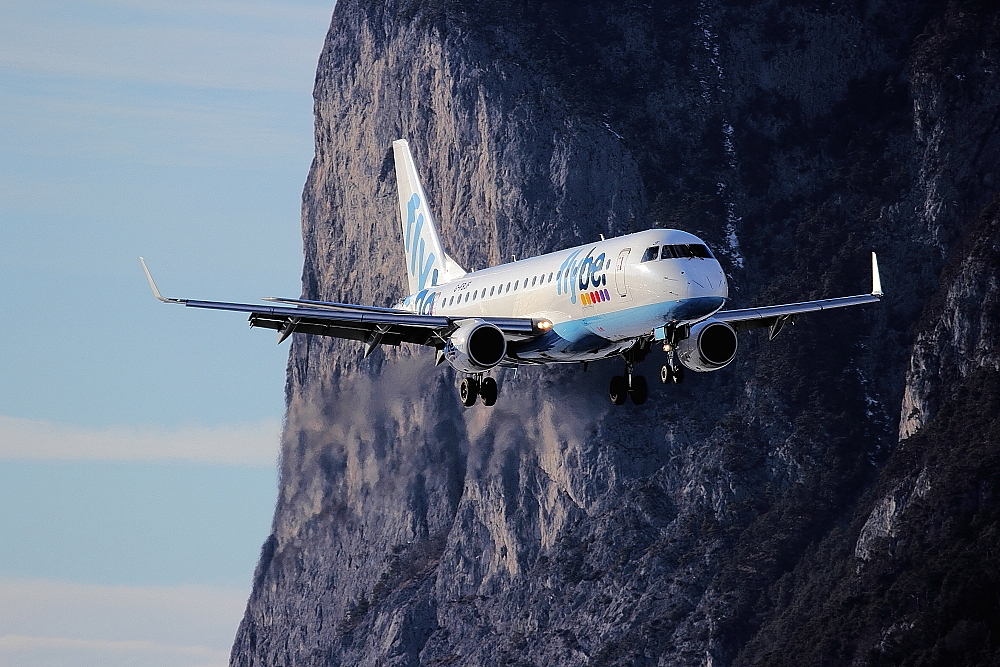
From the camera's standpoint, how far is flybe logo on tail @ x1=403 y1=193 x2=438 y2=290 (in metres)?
93.5

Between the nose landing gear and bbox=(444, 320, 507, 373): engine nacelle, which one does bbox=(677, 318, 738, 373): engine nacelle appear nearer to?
the nose landing gear

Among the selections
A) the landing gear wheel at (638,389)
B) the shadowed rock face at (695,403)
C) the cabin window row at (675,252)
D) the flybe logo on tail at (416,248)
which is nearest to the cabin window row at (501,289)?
the landing gear wheel at (638,389)

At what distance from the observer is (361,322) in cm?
6888

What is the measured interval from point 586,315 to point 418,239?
31588mm

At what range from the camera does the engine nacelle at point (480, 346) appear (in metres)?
66.9

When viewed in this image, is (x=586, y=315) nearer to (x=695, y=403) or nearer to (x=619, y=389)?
(x=619, y=389)

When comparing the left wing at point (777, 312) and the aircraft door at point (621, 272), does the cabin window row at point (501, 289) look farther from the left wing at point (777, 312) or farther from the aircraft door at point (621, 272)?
the left wing at point (777, 312)

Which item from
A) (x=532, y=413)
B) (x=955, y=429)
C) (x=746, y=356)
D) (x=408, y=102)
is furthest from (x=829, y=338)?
(x=408, y=102)

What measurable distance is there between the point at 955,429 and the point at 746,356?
23.7 m

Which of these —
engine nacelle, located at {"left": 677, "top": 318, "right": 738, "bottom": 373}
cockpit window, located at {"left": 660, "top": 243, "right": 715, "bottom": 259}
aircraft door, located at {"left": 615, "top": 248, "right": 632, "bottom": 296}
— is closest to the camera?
cockpit window, located at {"left": 660, "top": 243, "right": 715, "bottom": 259}

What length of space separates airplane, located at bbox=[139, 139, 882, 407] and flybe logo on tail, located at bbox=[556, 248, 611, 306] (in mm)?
35

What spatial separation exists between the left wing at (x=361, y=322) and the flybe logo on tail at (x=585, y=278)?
179cm

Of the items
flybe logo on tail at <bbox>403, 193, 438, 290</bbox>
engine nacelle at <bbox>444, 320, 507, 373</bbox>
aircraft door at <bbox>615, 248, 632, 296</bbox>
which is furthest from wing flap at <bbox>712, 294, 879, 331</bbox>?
flybe logo on tail at <bbox>403, 193, 438, 290</bbox>

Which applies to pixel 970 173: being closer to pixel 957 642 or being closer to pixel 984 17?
pixel 984 17
